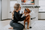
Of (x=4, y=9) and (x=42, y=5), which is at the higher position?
(x=42, y=5)

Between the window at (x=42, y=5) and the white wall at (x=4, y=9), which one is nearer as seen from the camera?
the white wall at (x=4, y=9)

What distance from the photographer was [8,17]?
398 cm

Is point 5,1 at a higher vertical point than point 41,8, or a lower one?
higher

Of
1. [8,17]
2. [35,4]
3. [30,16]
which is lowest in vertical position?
[8,17]

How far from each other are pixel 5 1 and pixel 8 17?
1.11m

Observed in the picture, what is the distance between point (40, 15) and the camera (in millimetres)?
3844

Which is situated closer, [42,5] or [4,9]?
[4,9]

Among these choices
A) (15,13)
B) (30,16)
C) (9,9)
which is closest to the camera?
(15,13)

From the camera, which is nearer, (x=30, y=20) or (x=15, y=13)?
(x=15, y=13)

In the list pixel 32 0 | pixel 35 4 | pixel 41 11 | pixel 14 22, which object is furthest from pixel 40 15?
pixel 14 22

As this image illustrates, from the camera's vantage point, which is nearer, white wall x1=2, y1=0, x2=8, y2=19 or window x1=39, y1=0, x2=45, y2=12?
white wall x1=2, y1=0, x2=8, y2=19

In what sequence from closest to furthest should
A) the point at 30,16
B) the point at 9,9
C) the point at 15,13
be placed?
the point at 15,13 → the point at 30,16 → the point at 9,9

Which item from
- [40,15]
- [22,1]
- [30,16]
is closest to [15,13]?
[30,16]

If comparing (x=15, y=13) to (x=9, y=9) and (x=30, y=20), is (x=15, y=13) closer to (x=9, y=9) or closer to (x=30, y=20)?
(x=30, y=20)
